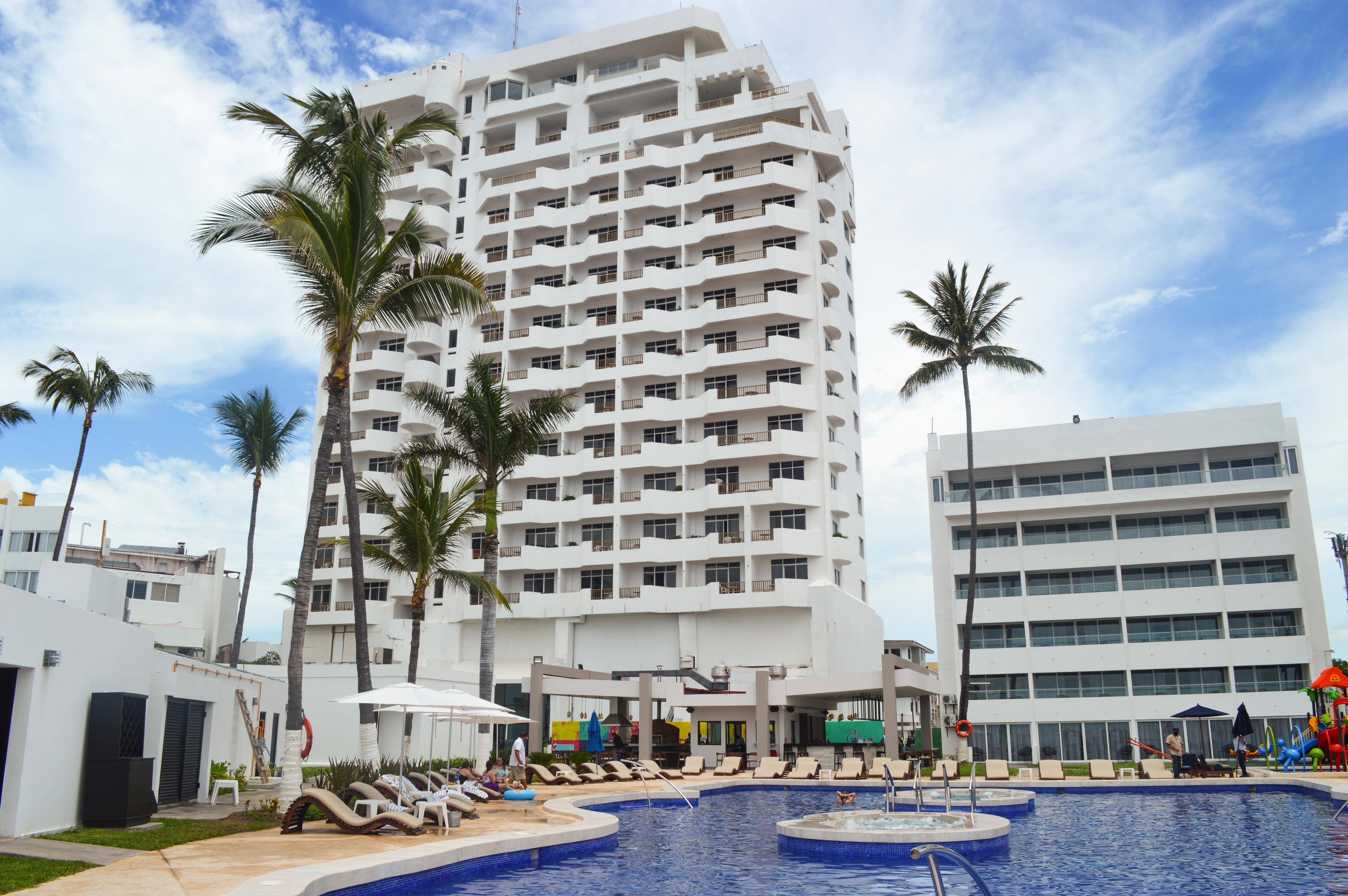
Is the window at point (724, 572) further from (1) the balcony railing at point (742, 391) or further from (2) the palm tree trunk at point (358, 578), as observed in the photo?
(2) the palm tree trunk at point (358, 578)

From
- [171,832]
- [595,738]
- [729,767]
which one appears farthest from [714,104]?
[171,832]

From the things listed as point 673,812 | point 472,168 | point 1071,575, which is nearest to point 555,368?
point 472,168

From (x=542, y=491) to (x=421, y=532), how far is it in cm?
2968

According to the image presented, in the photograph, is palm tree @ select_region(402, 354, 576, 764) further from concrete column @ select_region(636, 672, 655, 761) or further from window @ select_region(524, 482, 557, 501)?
window @ select_region(524, 482, 557, 501)

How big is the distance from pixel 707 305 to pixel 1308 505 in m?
30.7

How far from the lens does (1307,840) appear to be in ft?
55.8

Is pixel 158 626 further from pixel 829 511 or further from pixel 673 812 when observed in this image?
pixel 673 812

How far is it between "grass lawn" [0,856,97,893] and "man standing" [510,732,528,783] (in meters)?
13.5

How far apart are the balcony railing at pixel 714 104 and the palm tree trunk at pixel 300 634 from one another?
45599mm

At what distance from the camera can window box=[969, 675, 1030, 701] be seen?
4981cm

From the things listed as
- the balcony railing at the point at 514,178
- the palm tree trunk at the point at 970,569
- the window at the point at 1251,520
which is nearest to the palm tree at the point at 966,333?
the palm tree trunk at the point at 970,569

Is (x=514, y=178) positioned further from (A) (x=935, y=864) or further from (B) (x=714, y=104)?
(A) (x=935, y=864)

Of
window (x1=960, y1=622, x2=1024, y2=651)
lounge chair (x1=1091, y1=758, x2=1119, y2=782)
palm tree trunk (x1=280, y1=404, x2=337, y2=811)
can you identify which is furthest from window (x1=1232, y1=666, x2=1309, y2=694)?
palm tree trunk (x1=280, y1=404, x2=337, y2=811)

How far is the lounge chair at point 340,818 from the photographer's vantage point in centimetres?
1530
